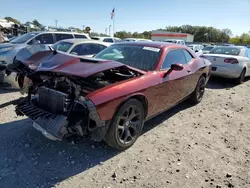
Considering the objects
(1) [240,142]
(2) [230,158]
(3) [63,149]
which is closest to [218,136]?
(1) [240,142]

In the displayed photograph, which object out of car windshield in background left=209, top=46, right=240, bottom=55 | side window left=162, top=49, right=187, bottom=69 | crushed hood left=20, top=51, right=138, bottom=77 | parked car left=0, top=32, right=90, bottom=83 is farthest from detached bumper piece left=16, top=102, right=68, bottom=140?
car windshield in background left=209, top=46, right=240, bottom=55

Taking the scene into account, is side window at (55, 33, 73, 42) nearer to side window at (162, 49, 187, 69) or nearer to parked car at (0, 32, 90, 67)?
parked car at (0, 32, 90, 67)

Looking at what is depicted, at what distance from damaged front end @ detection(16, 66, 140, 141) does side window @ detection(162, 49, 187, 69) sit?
0.91 meters

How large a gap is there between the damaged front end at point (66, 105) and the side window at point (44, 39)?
20.5 ft

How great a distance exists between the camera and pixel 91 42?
8.00m

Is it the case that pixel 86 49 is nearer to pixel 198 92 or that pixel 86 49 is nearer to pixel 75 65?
pixel 198 92

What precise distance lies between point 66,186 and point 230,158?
7.91ft

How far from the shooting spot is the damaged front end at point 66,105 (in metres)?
2.77

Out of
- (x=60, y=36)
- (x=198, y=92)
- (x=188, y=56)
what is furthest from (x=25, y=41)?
(x=198, y=92)

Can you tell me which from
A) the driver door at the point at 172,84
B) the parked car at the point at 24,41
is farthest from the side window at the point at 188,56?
the parked car at the point at 24,41

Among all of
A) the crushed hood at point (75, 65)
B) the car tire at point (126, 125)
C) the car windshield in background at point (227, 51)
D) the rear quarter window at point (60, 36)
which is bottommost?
the car tire at point (126, 125)

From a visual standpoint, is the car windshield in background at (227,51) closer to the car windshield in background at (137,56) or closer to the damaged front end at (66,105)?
the car windshield in background at (137,56)

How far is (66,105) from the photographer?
116 inches

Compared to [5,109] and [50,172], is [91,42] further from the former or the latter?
[50,172]
